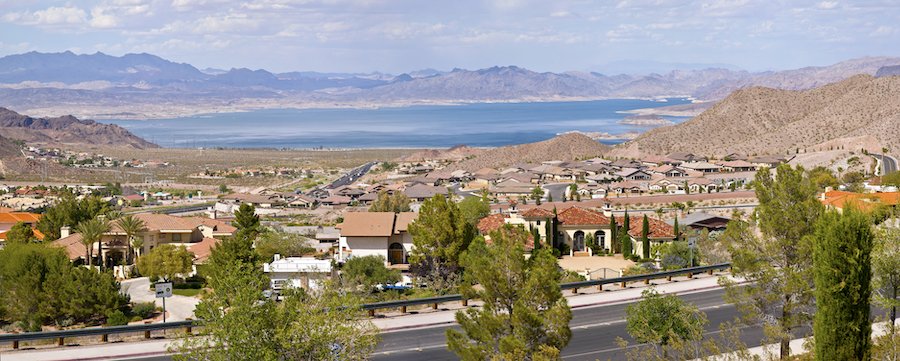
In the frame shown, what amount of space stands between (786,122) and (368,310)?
14782 cm

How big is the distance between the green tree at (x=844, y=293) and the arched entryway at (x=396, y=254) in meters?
32.4

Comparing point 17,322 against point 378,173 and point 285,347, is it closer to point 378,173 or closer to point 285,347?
point 285,347

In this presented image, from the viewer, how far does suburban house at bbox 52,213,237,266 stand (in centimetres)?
5428

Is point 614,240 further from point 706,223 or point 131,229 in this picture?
point 131,229

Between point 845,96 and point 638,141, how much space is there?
115 ft

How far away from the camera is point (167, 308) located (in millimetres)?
42781

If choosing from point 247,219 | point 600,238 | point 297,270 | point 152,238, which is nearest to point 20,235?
point 152,238

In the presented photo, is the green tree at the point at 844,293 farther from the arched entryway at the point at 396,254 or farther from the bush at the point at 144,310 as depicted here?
the arched entryway at the point at 396,254

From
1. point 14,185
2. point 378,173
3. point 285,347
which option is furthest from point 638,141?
point 285,347

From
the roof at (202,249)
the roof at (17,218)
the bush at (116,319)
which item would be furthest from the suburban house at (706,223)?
the roof at (17,218)

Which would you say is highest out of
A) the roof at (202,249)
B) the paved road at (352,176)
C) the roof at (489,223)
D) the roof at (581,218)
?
the roof at (581,218)

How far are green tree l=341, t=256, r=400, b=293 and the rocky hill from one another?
10719cm

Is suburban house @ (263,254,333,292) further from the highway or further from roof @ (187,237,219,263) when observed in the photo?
the highway

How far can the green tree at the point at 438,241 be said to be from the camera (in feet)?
147
